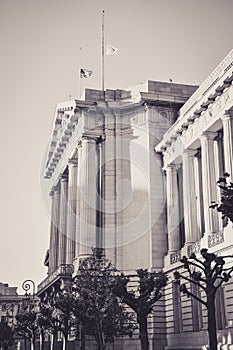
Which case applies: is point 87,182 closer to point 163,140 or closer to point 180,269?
point 163,140

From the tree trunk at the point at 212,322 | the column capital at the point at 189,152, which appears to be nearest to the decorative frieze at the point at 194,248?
the column capital at the point at 189,152

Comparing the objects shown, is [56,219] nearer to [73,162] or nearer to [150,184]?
[73,162]

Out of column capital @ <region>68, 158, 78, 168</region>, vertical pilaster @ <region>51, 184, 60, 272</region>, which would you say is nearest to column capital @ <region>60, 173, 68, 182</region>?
vertical pilaster @ <region>51, 184, 60, 272</region>

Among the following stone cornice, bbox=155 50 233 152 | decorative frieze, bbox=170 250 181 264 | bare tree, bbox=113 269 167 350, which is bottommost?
bare tree, bbox=113 269 167 350

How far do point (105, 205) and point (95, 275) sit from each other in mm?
13936

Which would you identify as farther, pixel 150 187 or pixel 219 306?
pixel 150 187

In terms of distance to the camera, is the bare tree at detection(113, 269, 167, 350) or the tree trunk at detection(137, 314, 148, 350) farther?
the bare tree at detection(113, 269, 167, 350)

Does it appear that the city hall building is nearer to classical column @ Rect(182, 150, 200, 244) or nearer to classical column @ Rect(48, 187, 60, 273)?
classical column @ Rect(182, 150, 200, 244)

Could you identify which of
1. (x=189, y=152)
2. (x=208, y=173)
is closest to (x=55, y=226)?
(x=189, y=152)

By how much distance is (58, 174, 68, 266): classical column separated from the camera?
6316cm

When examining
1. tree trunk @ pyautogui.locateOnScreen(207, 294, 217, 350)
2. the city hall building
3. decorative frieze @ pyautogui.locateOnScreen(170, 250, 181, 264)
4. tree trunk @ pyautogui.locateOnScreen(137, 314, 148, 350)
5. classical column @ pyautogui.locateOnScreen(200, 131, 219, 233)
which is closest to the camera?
tree trunk @ pyautogui.locateOnScreen(207, 294, 217, 350)

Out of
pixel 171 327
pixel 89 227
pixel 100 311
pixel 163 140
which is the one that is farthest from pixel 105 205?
pixel 100 311

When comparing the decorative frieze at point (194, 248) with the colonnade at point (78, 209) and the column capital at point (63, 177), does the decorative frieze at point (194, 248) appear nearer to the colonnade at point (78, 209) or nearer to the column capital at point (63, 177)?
the colonnade at point (78, 209)

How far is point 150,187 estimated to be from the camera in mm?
51094
